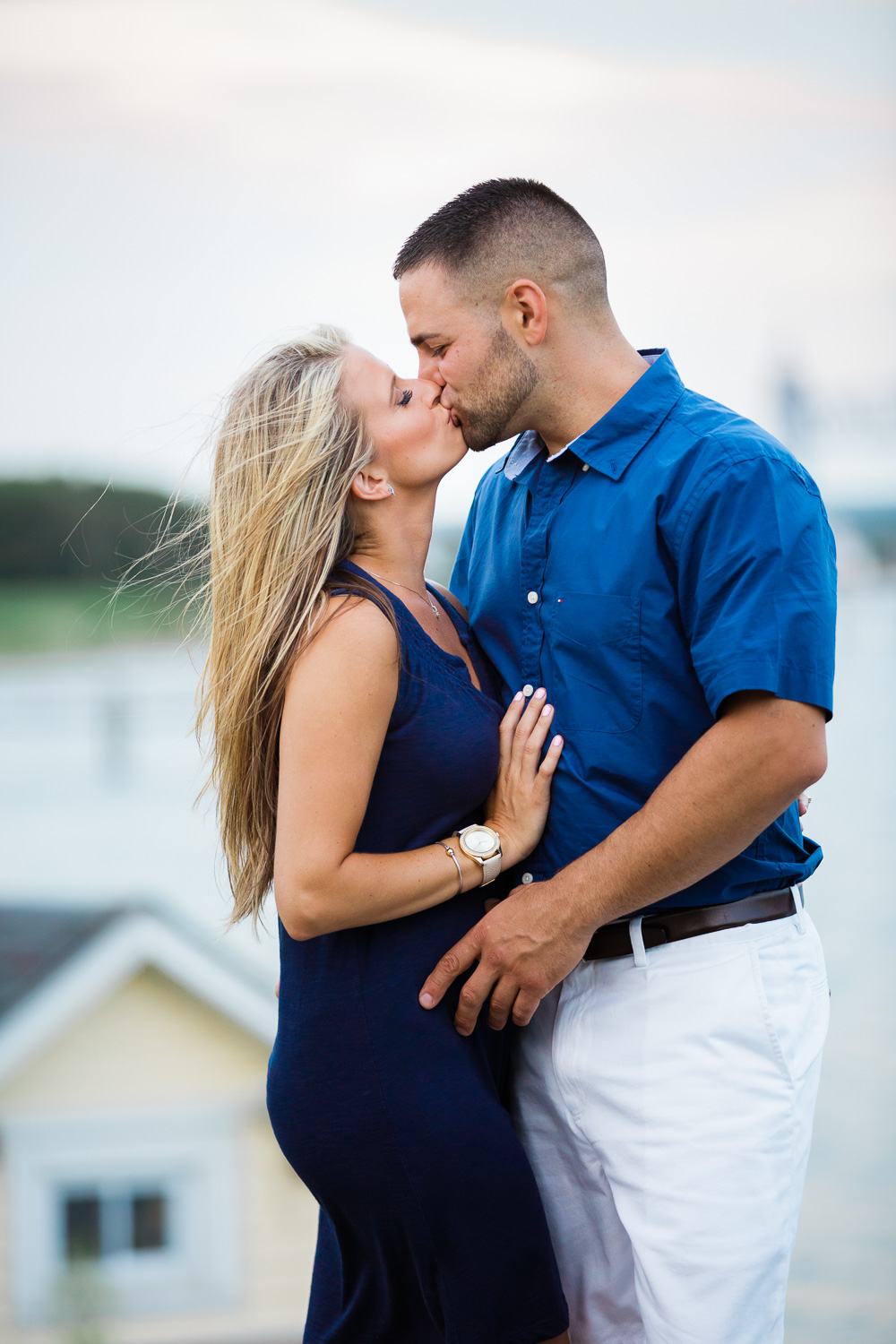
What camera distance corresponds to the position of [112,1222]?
3.41 meters

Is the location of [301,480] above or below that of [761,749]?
above

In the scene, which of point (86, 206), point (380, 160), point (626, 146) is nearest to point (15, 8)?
point (86, 206)

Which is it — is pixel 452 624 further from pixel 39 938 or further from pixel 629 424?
pixel 39 938

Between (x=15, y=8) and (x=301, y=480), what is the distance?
103 inches

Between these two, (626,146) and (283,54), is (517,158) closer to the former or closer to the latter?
(626,146)

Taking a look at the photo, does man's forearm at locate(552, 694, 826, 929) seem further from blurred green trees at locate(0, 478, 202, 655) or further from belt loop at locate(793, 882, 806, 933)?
blurred green trees at locate(0, 478, 202, 655)

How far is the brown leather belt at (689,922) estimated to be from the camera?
1180 mm

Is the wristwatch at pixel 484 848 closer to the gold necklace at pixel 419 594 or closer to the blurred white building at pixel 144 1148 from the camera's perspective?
the gold necklace at pixel 419 594

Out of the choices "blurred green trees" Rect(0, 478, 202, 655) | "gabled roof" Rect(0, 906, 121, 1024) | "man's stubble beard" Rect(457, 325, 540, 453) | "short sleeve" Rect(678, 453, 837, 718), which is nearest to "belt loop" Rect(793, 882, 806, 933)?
"short sleeve" Rect(678, 453, 837, 718)

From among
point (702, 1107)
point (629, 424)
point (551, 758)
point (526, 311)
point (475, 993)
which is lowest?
point (702, 1107)

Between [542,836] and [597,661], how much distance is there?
0.22 m

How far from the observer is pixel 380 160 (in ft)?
10.5

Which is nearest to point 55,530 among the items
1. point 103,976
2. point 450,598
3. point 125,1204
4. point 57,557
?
point 57,557

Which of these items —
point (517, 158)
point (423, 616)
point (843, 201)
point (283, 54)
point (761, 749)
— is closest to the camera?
point (761, 749)
